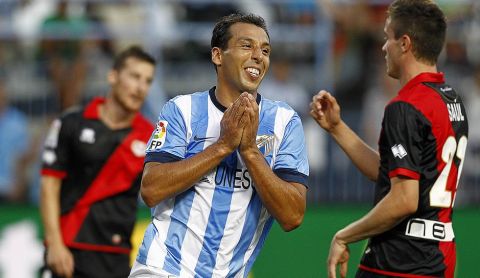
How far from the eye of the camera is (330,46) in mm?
10828

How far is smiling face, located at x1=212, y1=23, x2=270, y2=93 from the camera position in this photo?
5090mm

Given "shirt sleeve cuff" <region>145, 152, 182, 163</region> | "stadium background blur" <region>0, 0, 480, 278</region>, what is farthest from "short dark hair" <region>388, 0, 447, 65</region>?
"stadium background blur" <region>0, 0, 480, 278</region>

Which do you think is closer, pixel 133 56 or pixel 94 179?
pixel 94 179

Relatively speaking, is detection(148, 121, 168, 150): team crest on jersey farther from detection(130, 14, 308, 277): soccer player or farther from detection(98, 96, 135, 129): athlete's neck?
detection(98, 96, 135, 129): athlete's neck

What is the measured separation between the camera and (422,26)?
5418 mm

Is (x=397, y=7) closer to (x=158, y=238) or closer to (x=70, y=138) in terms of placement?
(x=158, y=238)

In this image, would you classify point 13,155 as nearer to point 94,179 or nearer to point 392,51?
point 94,179

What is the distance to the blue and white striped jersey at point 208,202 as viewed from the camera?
5.02 meters

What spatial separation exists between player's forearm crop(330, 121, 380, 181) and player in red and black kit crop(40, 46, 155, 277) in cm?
207

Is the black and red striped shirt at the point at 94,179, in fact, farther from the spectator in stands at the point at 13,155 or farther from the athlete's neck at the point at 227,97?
the athlete's neck at the point at 227,97

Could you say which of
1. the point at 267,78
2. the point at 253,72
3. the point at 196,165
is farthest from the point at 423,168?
the point at 267,78

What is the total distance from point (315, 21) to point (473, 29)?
6.26 ft

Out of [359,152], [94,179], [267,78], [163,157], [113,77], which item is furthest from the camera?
[267,78]

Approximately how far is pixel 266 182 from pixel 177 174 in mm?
446
